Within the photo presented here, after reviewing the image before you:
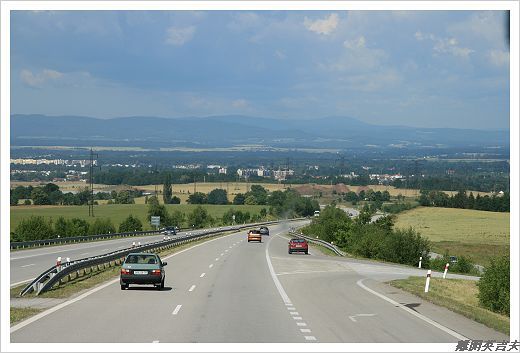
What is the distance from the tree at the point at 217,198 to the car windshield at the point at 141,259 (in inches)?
5749

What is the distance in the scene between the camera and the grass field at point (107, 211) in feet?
343

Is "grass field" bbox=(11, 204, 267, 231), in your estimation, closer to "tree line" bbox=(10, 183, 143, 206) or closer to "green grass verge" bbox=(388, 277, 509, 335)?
"tree line" bbox=(10, 183, 143, 206)

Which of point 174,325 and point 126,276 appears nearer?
point 174,325

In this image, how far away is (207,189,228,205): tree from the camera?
6875 inches

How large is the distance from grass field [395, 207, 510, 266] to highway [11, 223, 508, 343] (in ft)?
145

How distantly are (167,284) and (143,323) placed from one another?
12466mm

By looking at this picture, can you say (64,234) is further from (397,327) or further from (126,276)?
(397,327)

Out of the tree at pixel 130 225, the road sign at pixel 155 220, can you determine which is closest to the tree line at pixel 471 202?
the road sign at pixel 155 220

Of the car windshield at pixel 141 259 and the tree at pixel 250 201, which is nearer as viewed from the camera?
the car windshield at pixel 141 259

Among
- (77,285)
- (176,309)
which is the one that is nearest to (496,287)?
(176,309)

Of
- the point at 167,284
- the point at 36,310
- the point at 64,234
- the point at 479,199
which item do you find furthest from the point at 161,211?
the point at 36,310

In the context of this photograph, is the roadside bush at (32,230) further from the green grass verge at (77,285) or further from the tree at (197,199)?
the tree at (197,199)

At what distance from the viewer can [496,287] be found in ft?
93.6

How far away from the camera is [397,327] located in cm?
1797
